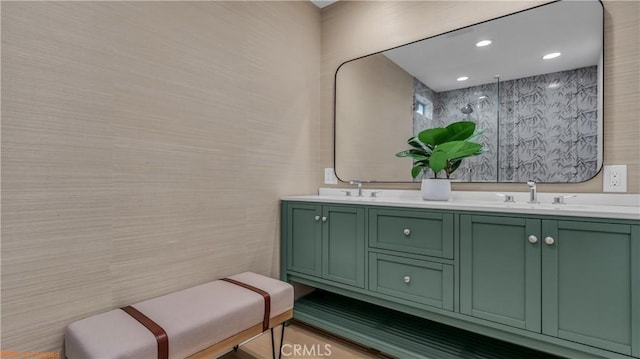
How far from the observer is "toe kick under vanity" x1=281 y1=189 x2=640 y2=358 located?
1164 mm

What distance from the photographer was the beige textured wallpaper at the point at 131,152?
1.17 m

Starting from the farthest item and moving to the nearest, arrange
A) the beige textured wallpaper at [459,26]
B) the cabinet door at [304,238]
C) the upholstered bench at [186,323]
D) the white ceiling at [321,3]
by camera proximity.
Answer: the white ceiling at [321,3] < the cabinet door at [304,238] < the beige textured wallpaper at [459,26] < the upholstered bench at [186,323]

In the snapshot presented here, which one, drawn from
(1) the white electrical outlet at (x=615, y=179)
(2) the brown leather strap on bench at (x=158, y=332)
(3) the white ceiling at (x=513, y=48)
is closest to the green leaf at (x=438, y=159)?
(3) the white ceiling at (x=513, y=48)

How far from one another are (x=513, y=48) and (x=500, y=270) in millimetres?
1289

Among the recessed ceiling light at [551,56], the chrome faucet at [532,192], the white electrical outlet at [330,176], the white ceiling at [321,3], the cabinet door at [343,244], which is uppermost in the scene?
the white ceiling at [321,3]

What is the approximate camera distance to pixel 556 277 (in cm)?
125

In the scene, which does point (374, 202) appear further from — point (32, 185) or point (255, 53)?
point (32, 185)

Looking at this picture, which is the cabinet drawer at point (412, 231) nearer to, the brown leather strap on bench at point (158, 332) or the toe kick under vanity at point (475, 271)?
the toe kick under vanity at point (475, 271)

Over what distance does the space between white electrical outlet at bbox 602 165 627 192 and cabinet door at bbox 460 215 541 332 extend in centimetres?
56

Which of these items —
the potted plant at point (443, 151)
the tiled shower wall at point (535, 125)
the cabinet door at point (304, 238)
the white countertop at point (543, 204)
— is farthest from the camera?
the cabinet door at point (304, 238)

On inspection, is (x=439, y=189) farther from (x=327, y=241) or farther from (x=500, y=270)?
(x=327, y=241)

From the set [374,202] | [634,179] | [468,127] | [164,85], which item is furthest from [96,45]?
[634,179]

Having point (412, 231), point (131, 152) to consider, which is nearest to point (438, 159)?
point (412, 231)

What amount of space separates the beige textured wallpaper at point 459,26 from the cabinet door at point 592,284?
0.50 meters
